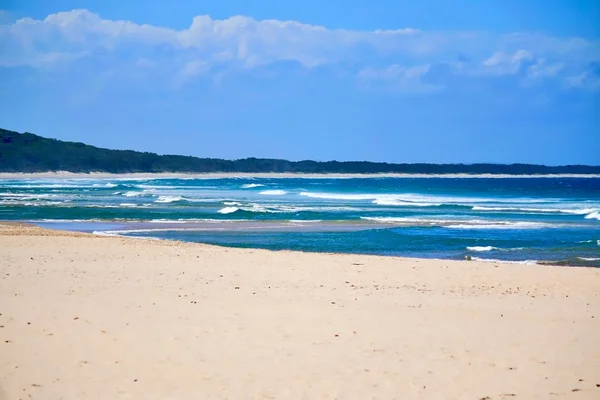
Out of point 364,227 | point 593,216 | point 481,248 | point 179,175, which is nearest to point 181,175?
point 179,175

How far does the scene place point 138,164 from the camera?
136875 millimetres

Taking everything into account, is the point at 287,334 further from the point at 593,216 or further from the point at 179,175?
the point at 179,175

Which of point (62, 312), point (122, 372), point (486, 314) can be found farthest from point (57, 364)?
point (486, 314)

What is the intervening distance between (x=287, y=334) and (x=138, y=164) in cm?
13248

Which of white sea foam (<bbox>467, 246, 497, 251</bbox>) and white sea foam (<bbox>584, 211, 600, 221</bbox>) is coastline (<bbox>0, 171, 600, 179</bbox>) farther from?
white sea foam (<bbox>467, 246, 497, 251</bbox>)

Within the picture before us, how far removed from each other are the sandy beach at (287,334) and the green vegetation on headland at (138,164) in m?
107

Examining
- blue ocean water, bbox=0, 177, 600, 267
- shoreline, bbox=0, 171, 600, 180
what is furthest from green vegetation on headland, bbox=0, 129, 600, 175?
blue ocean water, bbox=0, 177, 600, 267

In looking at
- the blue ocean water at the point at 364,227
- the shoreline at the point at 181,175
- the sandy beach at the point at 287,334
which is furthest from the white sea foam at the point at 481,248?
the shoreline at the point at 181,175

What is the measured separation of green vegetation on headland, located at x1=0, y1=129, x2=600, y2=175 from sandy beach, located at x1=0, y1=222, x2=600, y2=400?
107029 mm

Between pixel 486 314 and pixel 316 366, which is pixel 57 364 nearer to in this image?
pixel 316 366

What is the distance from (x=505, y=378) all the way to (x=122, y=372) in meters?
3.53

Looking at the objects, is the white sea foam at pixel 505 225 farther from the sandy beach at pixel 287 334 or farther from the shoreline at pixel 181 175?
the shoreline at pixel 181 175

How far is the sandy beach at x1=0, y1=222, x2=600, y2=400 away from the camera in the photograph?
21.2 ft

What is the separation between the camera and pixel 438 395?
20.7 feet
